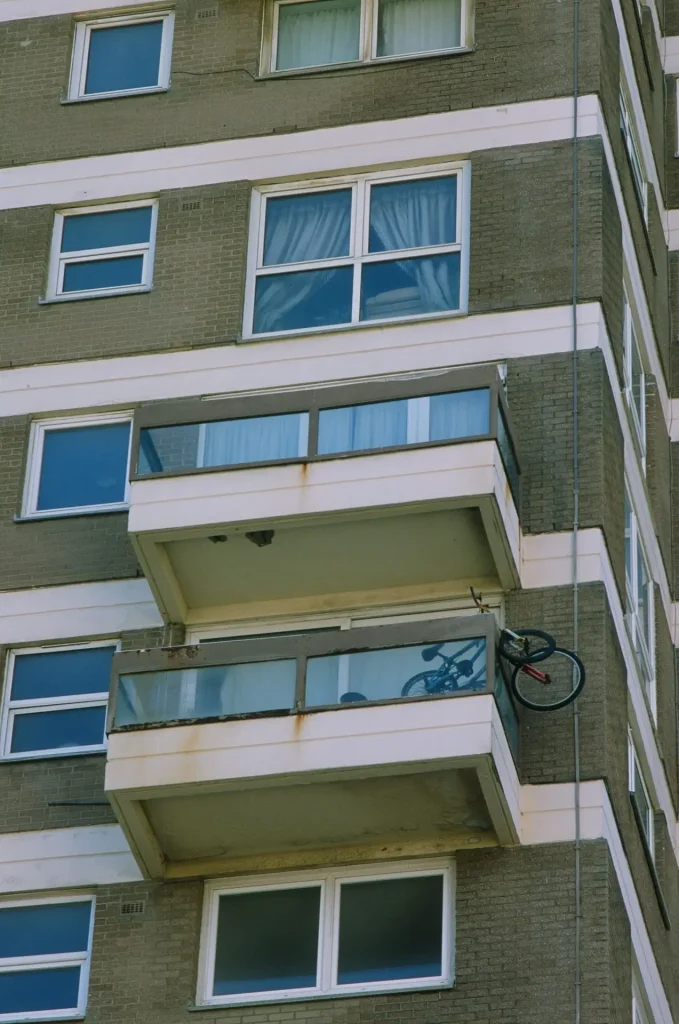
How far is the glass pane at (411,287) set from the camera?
2530cm

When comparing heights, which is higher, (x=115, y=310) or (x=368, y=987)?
(x=115, y=310)

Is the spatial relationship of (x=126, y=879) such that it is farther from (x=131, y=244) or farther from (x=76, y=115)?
(x=76, y=115)

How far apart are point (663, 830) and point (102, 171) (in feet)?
31.9

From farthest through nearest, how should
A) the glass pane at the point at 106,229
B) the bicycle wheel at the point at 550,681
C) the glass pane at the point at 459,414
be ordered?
the glass pane at the point at 106,229, the glass pane at the point at 459,414, the bicycle wheel at the point at 550,681

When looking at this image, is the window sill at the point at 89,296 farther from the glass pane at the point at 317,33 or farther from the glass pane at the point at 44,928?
the glass pane at the point at 44,928

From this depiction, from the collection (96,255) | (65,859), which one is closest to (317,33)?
(96,255)

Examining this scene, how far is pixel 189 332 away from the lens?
84.3 ft

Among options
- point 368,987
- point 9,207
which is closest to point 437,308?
point 9,207

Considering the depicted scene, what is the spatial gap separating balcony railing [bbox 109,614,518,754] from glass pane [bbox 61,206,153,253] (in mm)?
6272

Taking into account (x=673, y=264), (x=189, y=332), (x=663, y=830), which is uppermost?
(x=673, y=264)

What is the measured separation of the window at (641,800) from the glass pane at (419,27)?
8.39m

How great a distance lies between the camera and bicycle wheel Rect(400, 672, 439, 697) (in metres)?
21.7

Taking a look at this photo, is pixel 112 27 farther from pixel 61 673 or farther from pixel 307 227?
pixel 61 673

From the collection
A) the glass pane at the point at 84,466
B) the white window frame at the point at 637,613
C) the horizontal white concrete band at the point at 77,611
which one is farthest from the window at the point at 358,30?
the horizontal white concrete band at the point at 77,611
